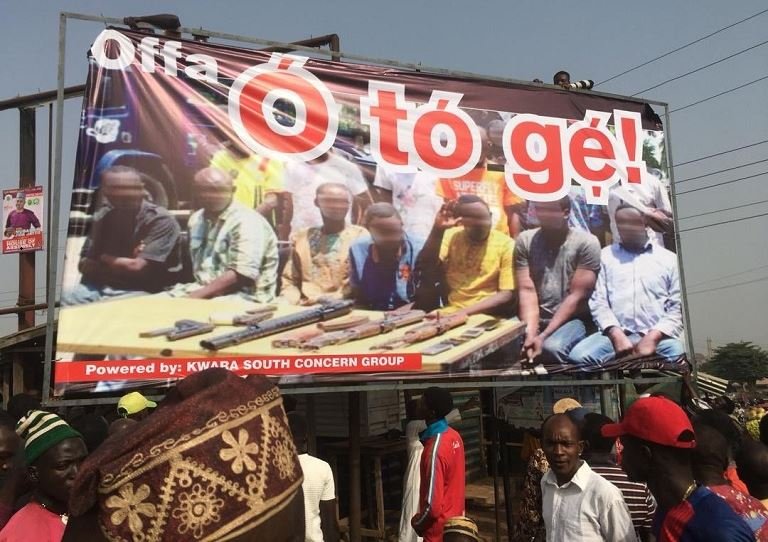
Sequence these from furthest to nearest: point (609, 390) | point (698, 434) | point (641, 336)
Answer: point (609, 390)
point (641, 336)
point (698, 434)

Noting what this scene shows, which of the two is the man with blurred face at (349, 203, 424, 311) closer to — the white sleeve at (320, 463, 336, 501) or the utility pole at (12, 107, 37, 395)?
the white sleeve at (320, 463, 336, 501)

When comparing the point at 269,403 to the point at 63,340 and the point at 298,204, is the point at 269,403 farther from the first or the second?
the point at 298,204

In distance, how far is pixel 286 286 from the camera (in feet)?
16.7

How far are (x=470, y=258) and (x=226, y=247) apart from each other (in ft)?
6.93

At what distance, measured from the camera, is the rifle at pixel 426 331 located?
17.3ft

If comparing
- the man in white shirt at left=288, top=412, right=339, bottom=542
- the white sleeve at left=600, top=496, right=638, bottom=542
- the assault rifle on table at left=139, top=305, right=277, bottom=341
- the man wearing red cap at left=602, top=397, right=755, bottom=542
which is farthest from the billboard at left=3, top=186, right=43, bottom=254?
the man wearing red cap at left=602, top=397, right=755, bottom=542

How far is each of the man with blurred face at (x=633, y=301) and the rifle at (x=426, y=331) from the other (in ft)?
3.95

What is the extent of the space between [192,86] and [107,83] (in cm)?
60

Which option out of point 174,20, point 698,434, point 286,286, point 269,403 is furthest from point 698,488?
point 174,20

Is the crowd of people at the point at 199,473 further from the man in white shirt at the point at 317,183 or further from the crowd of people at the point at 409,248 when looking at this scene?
the man in white shirt at the point at 317,183

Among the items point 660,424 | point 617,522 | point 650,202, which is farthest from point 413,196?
point 660,424

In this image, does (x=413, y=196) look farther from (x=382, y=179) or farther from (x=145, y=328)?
(x=145, y=328)

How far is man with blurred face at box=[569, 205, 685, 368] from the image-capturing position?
611cm

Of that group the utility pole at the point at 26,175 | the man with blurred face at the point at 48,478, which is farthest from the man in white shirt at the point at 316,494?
the utility pole at the point at 26,175
